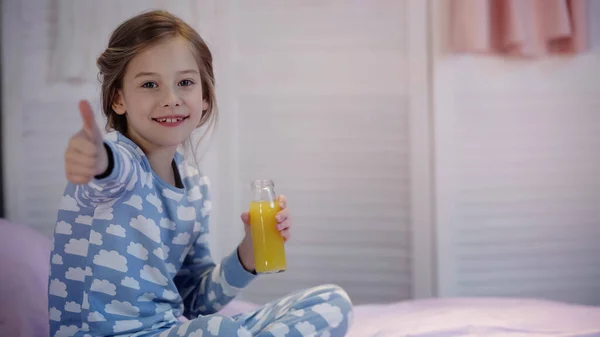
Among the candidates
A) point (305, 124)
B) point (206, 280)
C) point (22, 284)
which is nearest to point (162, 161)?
point (206, 280)

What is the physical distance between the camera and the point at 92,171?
1.00 meters

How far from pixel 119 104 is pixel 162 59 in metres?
0.12

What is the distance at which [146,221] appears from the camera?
3.92 ft

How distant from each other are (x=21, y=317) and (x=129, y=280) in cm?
45

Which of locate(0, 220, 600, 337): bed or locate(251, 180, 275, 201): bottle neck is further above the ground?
locate(251, 180, 275, 201): bottle neck

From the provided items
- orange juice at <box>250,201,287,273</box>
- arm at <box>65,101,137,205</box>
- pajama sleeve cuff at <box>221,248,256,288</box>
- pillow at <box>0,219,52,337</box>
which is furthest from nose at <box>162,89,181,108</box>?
pillow at <box>0,219,52,337</box>

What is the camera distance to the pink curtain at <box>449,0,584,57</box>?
2150mm

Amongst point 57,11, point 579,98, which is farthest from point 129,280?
point 579,98

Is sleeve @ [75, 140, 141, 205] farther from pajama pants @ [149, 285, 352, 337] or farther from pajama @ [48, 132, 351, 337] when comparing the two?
pajama pants @ [149, 285, 352, 337]

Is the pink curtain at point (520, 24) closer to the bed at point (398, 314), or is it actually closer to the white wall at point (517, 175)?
the white wall at point (517, 175)

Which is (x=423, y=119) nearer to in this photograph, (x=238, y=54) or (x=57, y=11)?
(x=238, y=54)

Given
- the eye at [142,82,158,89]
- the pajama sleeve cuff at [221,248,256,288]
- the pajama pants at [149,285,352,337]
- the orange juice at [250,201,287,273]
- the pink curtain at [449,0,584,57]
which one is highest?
the pink curtain at [449,0,584,57]

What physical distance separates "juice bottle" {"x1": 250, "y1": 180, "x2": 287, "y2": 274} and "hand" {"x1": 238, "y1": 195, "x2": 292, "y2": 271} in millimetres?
11

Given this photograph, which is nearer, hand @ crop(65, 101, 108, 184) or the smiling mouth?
hand @ crop(65, 101, 108, 184)
